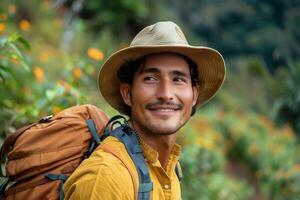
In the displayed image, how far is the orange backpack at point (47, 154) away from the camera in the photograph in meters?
2.67

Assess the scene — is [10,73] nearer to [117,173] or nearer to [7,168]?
[7,168]

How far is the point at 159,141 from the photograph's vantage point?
2754mm

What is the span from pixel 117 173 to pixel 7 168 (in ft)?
2.18

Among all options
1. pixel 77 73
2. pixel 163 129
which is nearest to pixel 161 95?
pixel 163 129

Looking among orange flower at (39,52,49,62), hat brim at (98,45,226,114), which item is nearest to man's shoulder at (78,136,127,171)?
hat brim at (98,45,226,114)

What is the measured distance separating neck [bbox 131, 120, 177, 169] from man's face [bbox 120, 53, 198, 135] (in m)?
0.02

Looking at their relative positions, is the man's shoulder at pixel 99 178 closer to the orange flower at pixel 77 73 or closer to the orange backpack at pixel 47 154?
the orange backpack at pixel 47 154

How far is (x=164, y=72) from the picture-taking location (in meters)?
2.70

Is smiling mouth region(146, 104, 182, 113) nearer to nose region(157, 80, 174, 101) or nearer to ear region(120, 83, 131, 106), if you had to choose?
nose region(157, 80, 174, 101)

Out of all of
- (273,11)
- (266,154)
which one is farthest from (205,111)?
(273,11)

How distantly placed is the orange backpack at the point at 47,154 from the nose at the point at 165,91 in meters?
0.37

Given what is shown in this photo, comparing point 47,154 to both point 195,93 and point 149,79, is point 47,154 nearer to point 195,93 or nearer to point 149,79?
point 149,79

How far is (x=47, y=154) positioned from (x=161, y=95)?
0.57 meters

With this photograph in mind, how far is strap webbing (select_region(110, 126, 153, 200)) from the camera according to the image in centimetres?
242
